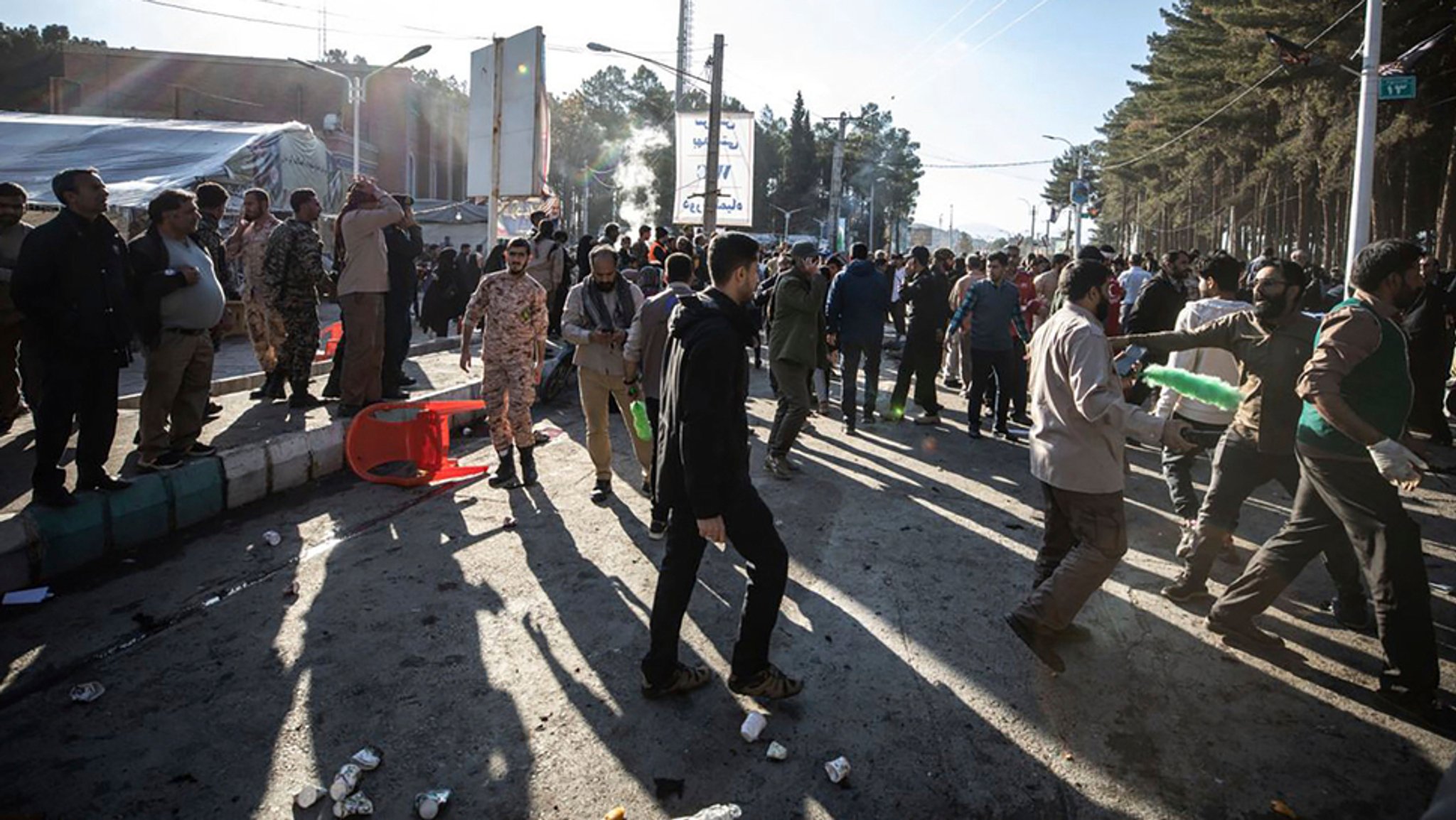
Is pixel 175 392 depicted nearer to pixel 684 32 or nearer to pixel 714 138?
pixel 714 138

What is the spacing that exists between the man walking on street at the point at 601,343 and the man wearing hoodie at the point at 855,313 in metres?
3.36

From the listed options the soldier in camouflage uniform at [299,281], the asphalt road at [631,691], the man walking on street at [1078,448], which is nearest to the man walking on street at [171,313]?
the asphalt road at [631,691]

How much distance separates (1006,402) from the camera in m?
8.97

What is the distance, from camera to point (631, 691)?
3.52 m

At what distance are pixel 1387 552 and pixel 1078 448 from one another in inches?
49.0

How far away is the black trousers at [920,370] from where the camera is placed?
955 centimetres

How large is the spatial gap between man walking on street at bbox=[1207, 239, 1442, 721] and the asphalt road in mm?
303

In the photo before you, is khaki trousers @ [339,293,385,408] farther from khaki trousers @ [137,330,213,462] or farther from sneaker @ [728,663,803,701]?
sneaker @ [728,663,803,701]

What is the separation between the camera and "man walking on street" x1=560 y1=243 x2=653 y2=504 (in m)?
6.08

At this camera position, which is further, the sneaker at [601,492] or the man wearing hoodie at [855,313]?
the man wearing hoodie at [855,313]

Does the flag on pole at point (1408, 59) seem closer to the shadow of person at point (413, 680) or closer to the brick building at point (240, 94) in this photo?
the shadow of person at point (413, 680)

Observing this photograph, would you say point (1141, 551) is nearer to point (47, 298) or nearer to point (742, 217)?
point (47, 298)

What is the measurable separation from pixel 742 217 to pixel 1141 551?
16180mm

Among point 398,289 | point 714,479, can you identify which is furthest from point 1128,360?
point 398,289
